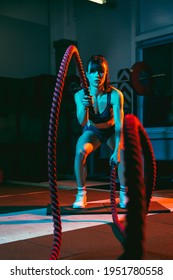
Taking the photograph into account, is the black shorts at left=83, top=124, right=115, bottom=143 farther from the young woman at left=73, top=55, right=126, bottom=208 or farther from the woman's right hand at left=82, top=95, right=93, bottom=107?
the woman's right hand at left=82, top=95, right=93, bottom=107

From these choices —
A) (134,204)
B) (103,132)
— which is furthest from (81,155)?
(134,204)

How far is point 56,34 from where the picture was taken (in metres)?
10.2

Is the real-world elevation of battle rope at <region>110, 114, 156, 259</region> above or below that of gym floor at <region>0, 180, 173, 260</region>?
above

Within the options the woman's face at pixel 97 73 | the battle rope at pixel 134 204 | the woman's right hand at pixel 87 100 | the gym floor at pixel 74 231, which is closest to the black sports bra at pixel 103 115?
the woman's face at pixel 97 73

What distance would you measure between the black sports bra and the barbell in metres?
2.30

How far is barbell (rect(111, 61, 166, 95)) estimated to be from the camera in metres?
6.65

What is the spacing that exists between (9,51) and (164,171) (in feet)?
14.9

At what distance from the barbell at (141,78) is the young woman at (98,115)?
87.3 inches

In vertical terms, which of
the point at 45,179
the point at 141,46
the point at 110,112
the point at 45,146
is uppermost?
the point at 141,46

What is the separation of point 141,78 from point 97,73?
2.57 meters

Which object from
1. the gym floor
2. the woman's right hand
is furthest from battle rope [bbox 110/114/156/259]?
the woman's right hand

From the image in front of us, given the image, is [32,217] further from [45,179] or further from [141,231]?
[45,179]

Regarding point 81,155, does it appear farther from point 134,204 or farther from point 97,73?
point 134,204

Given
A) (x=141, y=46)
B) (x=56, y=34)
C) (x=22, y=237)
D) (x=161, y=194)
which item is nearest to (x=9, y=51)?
(x=56, y=34)
